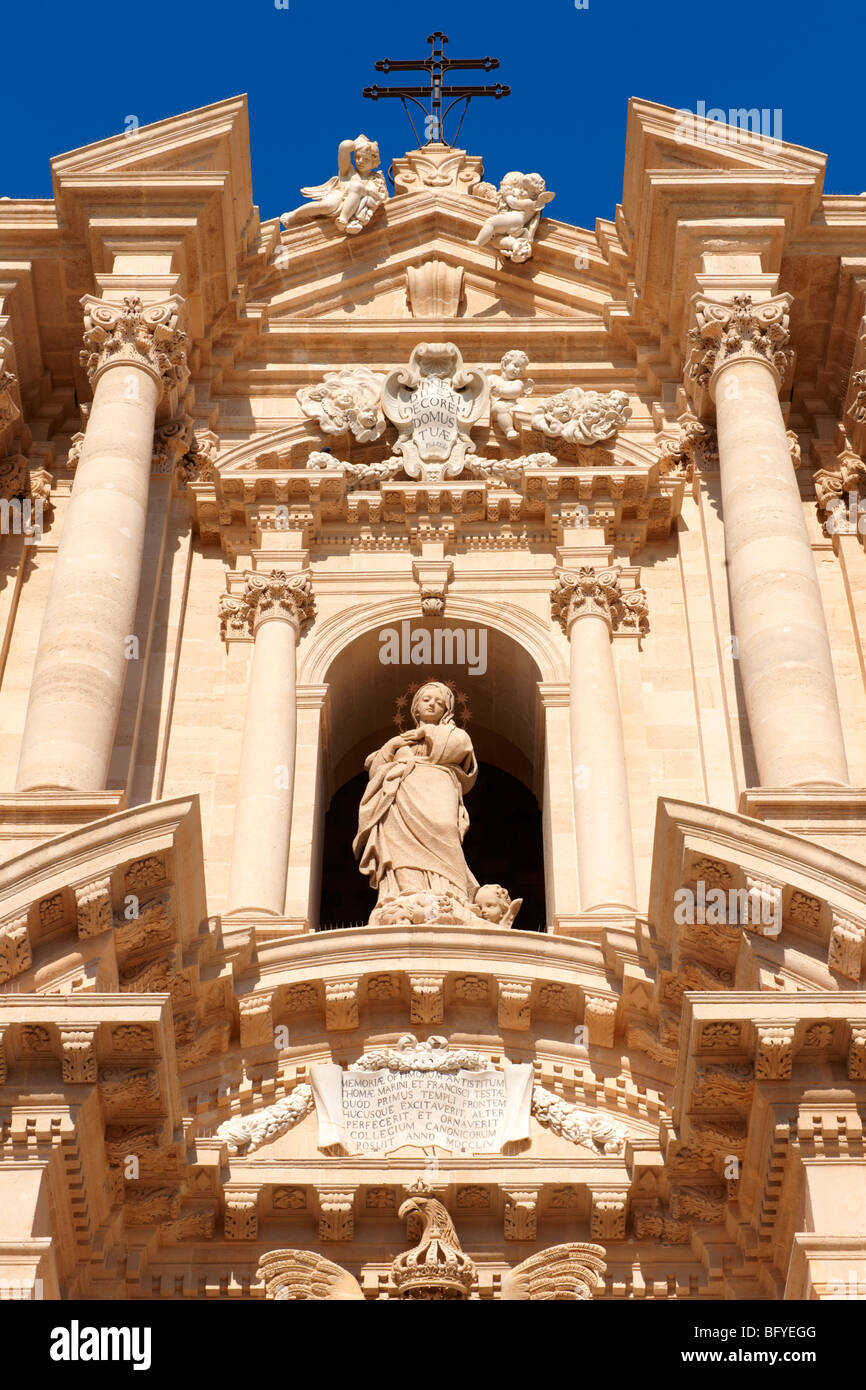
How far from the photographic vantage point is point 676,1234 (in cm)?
1523

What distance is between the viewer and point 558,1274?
49.1 feet

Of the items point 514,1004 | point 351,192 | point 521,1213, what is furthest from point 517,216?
point 521,1213

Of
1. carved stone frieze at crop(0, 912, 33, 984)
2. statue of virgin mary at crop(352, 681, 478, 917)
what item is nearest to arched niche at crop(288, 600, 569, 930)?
statue of virgin mary at crop(352, 681, 478, 917)

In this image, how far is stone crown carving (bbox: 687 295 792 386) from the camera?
21.9 m

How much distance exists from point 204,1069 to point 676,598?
25.9ft

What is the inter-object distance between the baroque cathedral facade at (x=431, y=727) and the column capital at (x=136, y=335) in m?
0.05

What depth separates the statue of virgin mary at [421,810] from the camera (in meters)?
18.2

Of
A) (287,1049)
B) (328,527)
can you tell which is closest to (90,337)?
(328,527)

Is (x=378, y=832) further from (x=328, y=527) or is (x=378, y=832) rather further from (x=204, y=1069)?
(x=328, y=527)

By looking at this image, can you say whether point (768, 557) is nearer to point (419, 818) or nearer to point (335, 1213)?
point (419, 818)

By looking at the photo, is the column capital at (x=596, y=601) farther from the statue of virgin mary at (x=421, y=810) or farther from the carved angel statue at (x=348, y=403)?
the carved angel statue at (x=348, y=403)

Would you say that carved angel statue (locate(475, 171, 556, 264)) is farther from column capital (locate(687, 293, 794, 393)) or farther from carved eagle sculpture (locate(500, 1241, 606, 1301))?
carved eagle sculpture (locate(500, 1241, 606, 1301))

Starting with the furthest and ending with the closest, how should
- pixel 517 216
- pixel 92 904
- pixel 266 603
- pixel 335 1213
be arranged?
pixel 517 216 < pixel 266 603 < pixel 335 1213 < pixel 92 904

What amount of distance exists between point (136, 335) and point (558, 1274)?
10.7 meters
